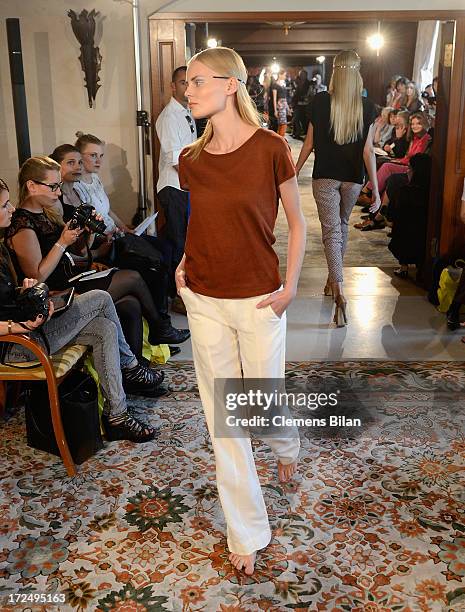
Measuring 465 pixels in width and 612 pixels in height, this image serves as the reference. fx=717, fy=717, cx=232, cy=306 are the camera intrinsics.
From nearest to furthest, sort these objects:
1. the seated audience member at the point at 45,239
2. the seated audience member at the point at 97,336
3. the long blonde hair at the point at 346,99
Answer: the seated audience member at the point at 97,336, the seated audience member at the point at 45,239, the long blonde hair at the point at 346,99

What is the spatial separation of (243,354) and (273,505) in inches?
28.4

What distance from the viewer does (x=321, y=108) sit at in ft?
14.0

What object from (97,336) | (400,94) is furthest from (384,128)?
(97,336)

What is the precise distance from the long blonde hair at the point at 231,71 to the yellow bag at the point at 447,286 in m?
2.89

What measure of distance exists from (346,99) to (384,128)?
5.11 meters

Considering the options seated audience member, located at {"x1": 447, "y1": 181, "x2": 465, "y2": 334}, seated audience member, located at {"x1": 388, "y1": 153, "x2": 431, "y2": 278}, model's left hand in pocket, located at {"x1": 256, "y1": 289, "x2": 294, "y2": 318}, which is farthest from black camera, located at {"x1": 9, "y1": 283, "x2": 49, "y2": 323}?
seated audience member, located at {"x1": 388, "y1": 153, "x2": 431, "y2": 278}

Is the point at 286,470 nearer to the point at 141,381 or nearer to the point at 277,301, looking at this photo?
the point at 277,301

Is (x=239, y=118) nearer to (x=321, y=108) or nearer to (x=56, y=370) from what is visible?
(x=56, y=370)

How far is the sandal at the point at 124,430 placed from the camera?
3004 millimetres

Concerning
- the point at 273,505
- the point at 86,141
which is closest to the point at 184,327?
the point at 86,141

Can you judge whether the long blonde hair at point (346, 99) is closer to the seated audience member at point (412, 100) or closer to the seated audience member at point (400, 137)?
the seated audience member at point (400, 137)

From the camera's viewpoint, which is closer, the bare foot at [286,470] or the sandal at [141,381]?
the bare foot at [286,470]

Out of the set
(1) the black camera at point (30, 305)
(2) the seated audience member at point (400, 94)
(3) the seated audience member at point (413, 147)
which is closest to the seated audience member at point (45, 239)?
(1) the black camera at point (30, 305)

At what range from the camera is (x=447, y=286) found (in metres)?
4.60
